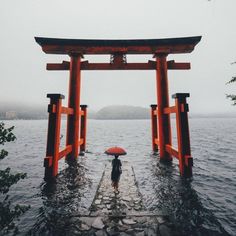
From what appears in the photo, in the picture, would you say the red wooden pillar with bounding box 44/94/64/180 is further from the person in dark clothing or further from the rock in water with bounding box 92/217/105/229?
the rock in water with bounding box 92/217/105/229

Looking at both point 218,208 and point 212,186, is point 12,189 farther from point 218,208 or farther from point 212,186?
point 212,186

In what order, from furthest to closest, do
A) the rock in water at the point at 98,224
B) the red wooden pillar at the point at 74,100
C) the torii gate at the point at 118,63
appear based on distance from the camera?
the red wooden pillar at the point at 74,100 < the torii gate at the point at 118,63 < the rock in water at the point at 98,224

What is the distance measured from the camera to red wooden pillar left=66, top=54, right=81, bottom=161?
796cm

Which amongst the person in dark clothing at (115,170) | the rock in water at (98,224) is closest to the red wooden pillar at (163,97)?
the person in dark clothing at (115,170)

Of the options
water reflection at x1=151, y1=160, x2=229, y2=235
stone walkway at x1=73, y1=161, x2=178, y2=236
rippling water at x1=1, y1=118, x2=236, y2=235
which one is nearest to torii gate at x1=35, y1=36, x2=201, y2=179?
rippling water at x1=1, y1=118, x2=236, y2=235

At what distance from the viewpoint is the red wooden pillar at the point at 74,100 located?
7.96 m

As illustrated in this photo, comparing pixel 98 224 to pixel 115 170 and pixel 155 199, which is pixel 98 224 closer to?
pixel 155 199

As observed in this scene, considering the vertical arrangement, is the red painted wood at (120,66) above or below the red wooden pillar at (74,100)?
above

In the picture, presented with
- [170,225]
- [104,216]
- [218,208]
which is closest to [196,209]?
[218,208]

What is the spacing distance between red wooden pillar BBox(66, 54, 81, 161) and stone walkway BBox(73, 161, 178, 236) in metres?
4.10

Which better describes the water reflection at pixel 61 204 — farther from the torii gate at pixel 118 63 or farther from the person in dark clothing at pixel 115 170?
the torii gate at pixel 118 63

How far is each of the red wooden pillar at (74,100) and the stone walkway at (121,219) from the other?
4.10 metres

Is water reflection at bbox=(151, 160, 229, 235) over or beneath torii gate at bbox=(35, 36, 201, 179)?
beneath

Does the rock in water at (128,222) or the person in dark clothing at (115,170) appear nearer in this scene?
the rock in water at (128,222)
